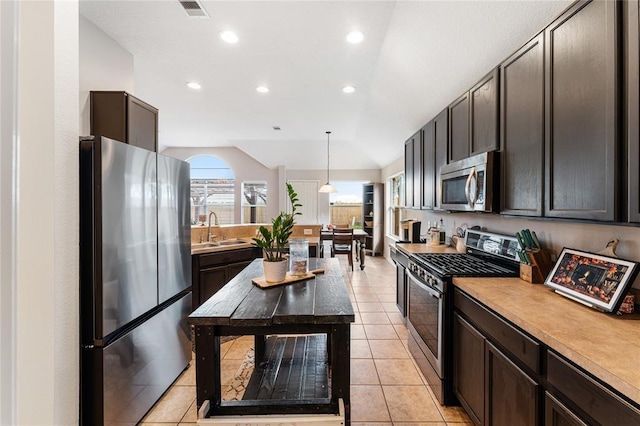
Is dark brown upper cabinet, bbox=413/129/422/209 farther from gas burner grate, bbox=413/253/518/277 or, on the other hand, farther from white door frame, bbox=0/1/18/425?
white door frame, bbox=0/1/18/425

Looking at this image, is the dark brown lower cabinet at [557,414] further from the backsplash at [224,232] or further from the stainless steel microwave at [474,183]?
the backsplash at [224,232]

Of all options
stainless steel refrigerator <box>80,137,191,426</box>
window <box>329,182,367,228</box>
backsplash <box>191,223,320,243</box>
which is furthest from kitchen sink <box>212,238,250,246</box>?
window <box>329,182,367,228</box>

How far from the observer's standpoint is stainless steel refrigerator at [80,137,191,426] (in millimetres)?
1493

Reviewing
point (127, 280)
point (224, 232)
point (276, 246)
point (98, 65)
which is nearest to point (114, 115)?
point (98, 65)

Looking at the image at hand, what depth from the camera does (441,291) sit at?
6.16ft

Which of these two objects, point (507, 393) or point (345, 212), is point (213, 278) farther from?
point (345, 212)

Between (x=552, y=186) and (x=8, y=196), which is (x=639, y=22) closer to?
(x=552, y=186)

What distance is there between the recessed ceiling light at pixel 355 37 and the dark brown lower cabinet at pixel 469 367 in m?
2.36

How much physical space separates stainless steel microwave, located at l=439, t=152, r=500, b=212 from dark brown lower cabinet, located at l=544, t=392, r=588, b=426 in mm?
1180

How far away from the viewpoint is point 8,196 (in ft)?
3.06

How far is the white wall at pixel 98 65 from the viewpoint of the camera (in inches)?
88.5

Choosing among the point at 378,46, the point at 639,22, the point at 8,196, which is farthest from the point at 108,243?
the point at 378,46

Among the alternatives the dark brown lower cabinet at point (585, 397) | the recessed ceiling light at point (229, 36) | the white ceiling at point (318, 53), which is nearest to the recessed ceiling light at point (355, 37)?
the white ceiling at point (318, 53)

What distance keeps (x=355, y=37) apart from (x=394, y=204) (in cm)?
485
